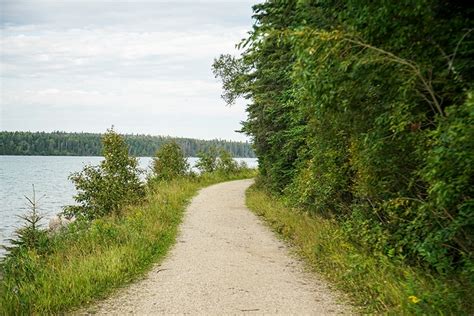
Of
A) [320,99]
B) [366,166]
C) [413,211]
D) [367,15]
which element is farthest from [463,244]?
[367,15]

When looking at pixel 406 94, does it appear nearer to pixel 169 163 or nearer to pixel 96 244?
pixel 96 244

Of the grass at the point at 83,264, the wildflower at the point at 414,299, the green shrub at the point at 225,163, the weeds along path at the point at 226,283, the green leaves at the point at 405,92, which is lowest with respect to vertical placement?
the weeds along path at the point at 226,283

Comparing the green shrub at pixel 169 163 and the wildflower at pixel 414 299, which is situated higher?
the green shrub at pixel 169 163

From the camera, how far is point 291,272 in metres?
8.13

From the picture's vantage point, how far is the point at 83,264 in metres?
7.64

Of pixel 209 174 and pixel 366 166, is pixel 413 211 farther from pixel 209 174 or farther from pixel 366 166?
pixel 209 174

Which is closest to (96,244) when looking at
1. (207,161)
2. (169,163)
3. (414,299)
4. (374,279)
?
(374,279)

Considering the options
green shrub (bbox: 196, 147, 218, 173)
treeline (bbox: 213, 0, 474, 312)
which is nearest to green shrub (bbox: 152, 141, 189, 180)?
green shrub (bbox: 196, 147, 218, 173)

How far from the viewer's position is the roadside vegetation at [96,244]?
643 centimetres

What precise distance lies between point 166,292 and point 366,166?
3.84 m

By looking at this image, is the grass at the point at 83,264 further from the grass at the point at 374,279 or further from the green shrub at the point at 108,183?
the grass at the point at 374,279

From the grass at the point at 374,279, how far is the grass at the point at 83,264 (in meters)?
3.42

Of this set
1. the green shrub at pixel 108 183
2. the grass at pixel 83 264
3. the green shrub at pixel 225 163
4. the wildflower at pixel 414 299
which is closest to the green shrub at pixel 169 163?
the green shrub at pixel 225 163

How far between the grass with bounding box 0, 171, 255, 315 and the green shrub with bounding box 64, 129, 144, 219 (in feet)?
9.09
